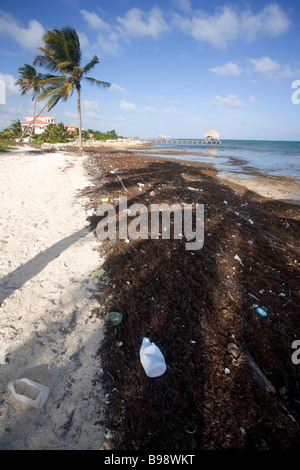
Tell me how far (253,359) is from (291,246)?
3.13m

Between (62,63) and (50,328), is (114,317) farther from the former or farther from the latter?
(62,63)

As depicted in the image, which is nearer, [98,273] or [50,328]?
[50,328]

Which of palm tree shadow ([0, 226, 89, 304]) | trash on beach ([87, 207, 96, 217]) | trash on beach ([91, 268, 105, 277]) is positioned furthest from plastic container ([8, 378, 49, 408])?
trash on beach ([87, 207, 96, 217])

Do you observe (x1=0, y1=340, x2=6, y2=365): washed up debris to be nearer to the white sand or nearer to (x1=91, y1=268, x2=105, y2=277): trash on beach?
the white sand

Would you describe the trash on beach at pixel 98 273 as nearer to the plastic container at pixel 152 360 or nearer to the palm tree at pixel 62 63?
the plastic container at pixel 152 360

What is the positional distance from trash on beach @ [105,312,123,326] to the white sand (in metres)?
0.13

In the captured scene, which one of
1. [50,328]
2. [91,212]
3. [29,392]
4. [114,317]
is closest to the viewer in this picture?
[29,392]

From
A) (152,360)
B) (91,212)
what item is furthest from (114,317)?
(91,212)

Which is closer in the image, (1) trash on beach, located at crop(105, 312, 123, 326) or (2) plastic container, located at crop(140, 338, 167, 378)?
(2) plastic container, located at crop(140, 338, 167, 378)

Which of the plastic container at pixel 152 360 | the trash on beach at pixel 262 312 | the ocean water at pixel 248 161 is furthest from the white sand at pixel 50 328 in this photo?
the ocean water at pixel 248 161

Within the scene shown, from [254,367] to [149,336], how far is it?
0.98 meters

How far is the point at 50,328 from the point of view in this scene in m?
2.03

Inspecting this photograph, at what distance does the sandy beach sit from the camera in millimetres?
1360

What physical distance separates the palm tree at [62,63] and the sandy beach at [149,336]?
45.4 feet
